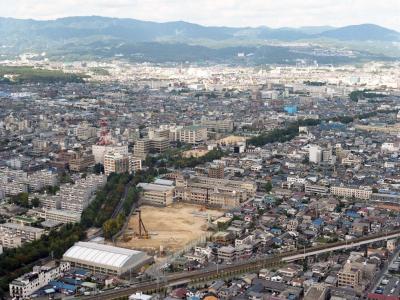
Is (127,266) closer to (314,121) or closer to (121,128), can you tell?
(121,128)

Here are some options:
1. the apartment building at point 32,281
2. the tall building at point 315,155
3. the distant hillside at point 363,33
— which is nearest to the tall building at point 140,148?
the tall building at point 315,155

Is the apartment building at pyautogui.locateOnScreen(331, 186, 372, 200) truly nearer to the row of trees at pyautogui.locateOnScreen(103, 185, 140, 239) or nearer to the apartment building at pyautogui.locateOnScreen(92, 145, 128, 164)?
the row of trees at pyautogui.locateOnScreen(103, 185, 140, 239)

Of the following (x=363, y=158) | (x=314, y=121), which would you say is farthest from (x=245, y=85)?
(x=363, y=158)

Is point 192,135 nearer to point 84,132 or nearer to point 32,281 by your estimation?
point 84,132

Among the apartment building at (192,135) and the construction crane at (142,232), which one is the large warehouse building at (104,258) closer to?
the construction crane at (142,232)

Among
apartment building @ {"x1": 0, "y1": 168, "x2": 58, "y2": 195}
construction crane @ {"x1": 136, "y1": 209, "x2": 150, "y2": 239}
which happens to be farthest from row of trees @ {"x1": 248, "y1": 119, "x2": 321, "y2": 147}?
construction crane @ {"x1": 136, "y1": 209, "x2": 150, "y2": 239}

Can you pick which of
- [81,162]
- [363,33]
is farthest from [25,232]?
[363,33]
